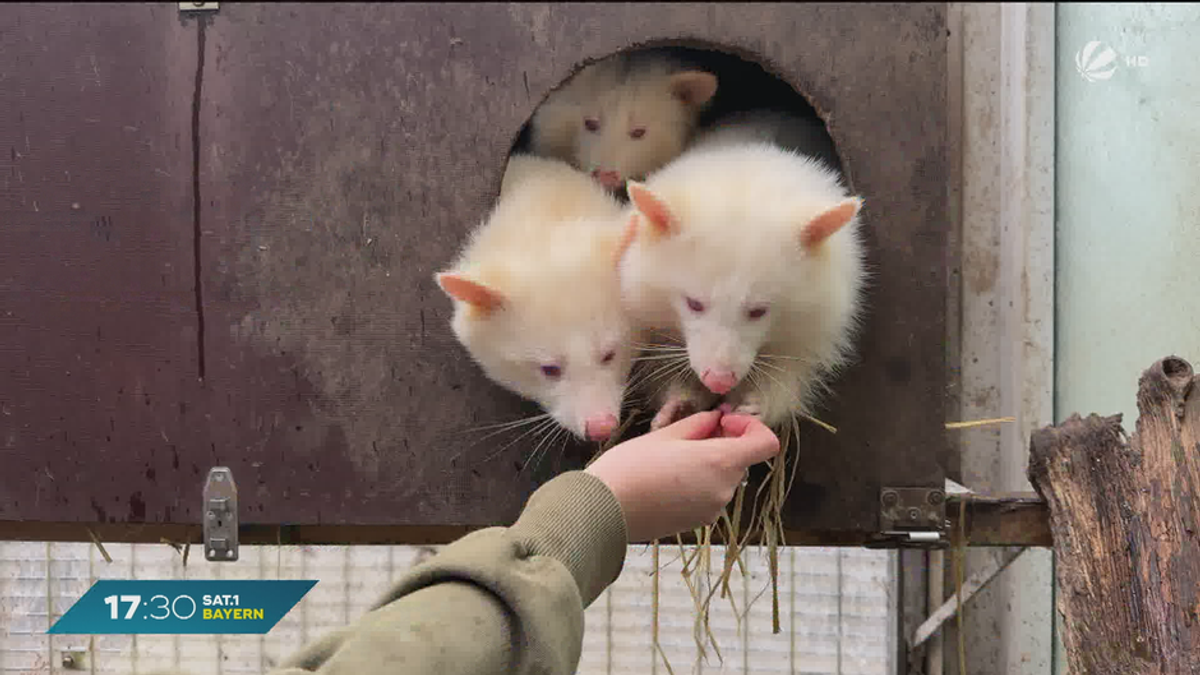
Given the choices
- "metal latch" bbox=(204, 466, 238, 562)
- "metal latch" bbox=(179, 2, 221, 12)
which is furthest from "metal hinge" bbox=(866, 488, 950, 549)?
"metal latch" bbox=(179, 2, 221, 12)

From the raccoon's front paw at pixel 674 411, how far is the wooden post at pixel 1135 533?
0.71 metres

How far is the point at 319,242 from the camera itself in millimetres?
2297


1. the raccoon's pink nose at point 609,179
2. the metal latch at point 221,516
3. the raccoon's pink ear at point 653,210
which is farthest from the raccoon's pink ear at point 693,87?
the metal latch at point 221,516

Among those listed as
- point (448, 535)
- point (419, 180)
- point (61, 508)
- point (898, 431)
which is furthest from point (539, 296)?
point (61, 508)

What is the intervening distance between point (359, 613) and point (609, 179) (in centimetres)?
139

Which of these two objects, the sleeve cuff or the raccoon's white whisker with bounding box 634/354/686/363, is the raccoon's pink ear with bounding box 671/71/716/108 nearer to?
the raccoon's white whisker with bounding box 634/354/686/363

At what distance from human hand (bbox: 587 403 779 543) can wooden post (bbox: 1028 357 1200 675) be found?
65 centimetres

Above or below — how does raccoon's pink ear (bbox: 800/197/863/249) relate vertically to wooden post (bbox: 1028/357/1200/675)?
above

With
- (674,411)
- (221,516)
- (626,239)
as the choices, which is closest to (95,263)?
(221,516)

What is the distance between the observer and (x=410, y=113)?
228 cm

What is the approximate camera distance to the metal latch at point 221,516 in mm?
2277

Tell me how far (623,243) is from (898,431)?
703mm

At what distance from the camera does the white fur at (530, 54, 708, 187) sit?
2.87 m

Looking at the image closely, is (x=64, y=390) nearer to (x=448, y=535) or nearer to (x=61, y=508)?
(x=61, y=508)
